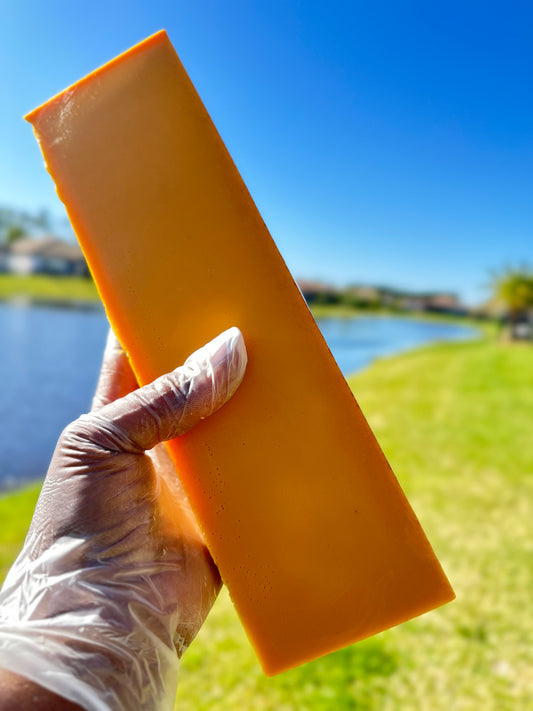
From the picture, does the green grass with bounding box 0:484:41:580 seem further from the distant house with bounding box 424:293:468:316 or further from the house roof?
the distant house with bounding box 424:293:468:316

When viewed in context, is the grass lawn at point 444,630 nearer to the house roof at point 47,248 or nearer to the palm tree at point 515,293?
the palm tree at point 515,293

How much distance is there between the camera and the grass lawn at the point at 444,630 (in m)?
2.53

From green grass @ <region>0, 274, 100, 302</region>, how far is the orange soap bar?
34.7 m

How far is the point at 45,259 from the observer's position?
160 feet

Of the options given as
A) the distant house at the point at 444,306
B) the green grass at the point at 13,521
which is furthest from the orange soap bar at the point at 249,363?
the distant house at the point at 444,306

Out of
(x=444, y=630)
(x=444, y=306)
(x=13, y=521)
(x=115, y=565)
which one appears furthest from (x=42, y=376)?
(x=444, y=306)

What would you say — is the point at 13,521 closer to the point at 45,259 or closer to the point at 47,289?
the point at 47,289

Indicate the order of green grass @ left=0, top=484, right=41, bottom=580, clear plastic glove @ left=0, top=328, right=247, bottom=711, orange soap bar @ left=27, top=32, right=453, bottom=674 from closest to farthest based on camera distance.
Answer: clear plastic glove @ left=0, top=328, right=247, bottom=711, orange soap bar @ left=27, top=32, right=453, bottom=674, green grass @ left=0, top=484, right=41, bottom=580

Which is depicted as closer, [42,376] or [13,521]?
[13,521]

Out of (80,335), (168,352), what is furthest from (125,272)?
(80,335)

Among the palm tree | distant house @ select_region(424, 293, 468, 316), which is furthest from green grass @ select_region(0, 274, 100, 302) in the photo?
distant house @ select_region(424, 293, 468, 316)

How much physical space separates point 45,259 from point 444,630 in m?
53.4

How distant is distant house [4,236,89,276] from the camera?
4794 cm

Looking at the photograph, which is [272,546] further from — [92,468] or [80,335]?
[80,335]
